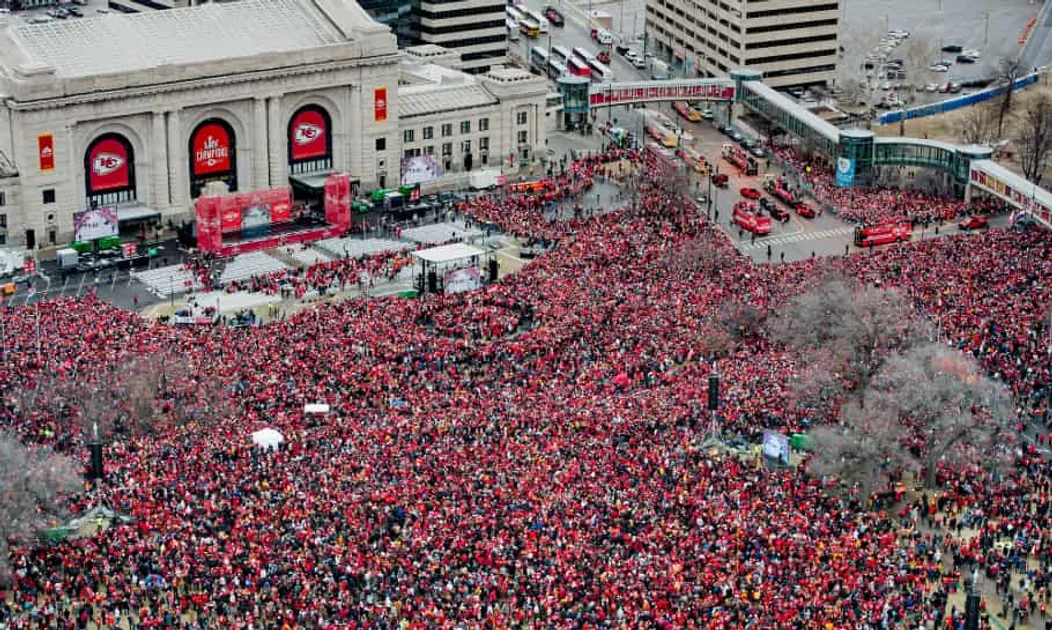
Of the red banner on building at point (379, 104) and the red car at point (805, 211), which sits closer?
the red car at point (805, 211)

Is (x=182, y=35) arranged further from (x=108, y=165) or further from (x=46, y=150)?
(x=46, y=150)

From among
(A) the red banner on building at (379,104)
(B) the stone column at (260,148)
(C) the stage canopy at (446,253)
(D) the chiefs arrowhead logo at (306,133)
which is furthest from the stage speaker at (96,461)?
(A) the red banner on building at (379,104)

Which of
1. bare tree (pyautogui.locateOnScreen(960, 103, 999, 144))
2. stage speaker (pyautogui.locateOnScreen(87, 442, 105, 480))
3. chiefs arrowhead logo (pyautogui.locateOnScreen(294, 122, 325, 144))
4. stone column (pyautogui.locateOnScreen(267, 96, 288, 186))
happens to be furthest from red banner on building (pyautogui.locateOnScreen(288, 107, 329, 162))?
stage speaker (pyautogui.locateOnScreen(87, 442, 105, 480))

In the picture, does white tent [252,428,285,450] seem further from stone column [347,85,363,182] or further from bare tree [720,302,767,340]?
stone column [347,85,363,182]

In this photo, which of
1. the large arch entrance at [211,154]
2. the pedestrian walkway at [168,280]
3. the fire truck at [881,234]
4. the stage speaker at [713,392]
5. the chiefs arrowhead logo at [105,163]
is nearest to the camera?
the stage speaker at [713,392]

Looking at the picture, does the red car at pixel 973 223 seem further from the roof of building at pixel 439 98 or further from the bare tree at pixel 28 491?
the bare tree at pixel 28 491

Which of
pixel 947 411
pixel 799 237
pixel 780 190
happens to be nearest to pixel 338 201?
pixel 799 237
